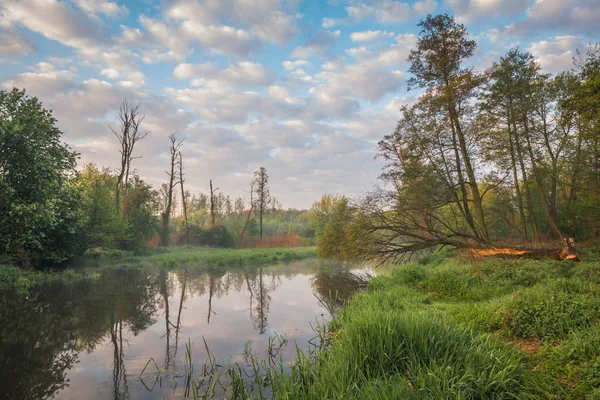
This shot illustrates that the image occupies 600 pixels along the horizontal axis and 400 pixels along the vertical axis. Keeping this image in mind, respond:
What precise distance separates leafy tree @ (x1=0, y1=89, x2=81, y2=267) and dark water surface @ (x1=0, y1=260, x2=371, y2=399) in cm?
291

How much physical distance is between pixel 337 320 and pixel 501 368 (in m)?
4.26

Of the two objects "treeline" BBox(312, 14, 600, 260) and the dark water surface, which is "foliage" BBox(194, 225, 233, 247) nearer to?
the dark water surface

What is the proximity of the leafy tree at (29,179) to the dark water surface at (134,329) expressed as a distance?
2910 mm

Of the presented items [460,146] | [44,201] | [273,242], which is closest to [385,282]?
[460,146]

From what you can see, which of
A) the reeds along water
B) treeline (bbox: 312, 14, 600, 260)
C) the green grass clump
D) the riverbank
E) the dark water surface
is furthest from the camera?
the reeds along water

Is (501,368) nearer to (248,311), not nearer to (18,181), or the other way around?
(248,311)

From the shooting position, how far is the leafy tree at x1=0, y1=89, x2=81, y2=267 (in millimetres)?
14242

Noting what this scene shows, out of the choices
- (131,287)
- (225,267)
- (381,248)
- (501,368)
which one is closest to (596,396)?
(501,368)

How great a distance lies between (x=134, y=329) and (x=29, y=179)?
35.7ft

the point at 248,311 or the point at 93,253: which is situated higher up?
the point at 93,253

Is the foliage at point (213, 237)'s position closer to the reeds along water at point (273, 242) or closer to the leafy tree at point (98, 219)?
the reeds along water at point (273, 242)

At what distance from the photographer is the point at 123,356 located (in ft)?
22.7

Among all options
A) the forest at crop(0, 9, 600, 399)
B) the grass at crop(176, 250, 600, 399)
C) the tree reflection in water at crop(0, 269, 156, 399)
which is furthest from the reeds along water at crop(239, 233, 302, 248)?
the grass at crop(176, 250, 600, 399)

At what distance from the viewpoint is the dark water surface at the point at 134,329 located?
5.64 meters
